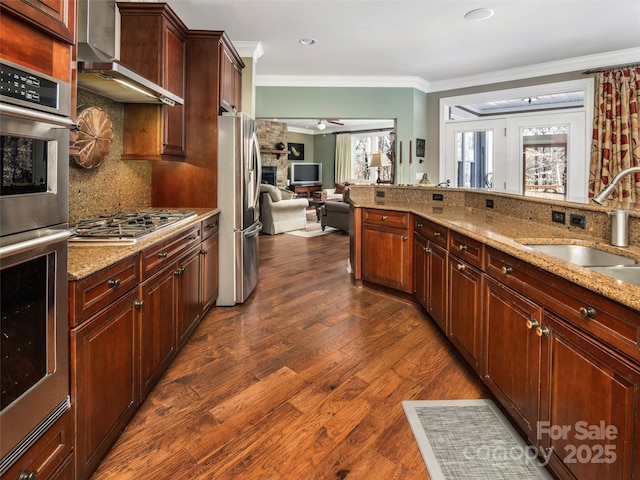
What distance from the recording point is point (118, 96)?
2498 millimetres

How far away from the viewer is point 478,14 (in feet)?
11.5

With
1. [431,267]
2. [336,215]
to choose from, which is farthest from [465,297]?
[336,215]

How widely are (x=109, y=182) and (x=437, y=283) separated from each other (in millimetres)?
2405

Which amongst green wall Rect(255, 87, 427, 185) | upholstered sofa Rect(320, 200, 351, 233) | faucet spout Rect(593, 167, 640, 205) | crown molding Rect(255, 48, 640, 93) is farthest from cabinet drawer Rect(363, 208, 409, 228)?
upholstered sofa Rect(320, 200, 351, 233)

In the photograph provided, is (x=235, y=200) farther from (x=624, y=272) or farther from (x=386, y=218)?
(x=624, y=272)

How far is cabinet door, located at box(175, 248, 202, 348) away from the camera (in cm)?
230

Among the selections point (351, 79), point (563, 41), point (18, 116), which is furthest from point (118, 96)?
point (563, 41)

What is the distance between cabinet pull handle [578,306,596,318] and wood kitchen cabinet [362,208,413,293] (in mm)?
2219

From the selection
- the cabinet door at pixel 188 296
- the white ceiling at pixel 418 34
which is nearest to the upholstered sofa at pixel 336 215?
the white ceiling at pixel 418 34

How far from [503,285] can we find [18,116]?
71.3 inches

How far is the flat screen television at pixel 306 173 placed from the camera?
41.6 ft

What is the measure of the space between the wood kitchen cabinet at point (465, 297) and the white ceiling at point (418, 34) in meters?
2.32

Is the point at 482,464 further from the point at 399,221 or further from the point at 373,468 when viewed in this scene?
the point at 399,221

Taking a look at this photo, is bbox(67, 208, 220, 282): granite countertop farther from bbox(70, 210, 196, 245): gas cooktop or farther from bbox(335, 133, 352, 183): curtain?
bbox(335, 133, 352, 183): curtain
